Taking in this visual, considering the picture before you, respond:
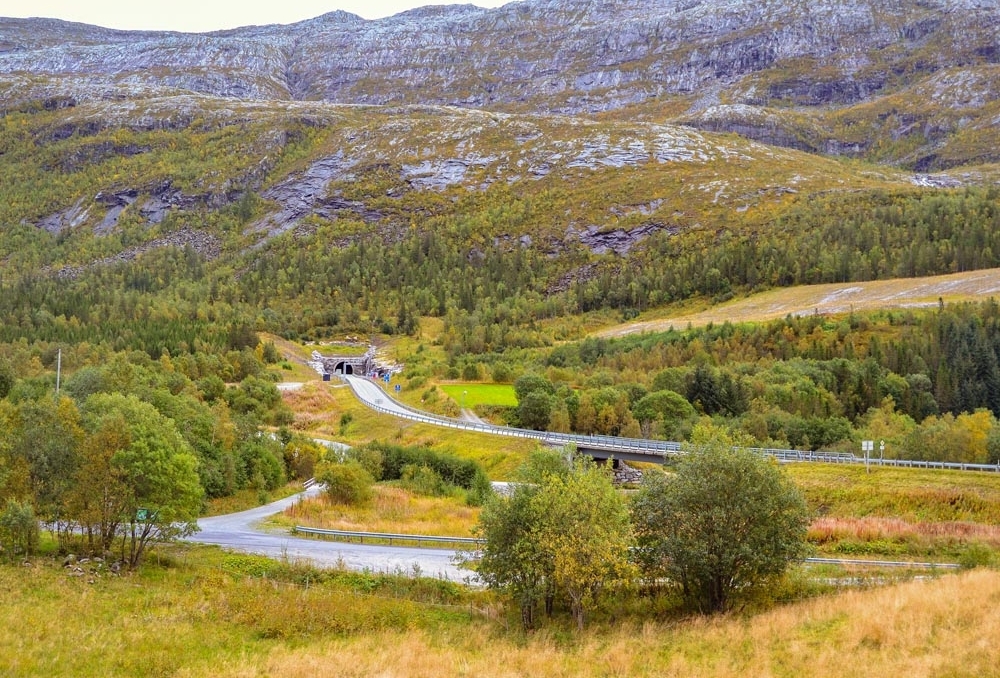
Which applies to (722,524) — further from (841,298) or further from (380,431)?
(841,298)

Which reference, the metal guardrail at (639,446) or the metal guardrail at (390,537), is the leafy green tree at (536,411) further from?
the metal guardrail at (390,537)

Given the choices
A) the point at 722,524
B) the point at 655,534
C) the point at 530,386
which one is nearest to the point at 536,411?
the point at 530,386

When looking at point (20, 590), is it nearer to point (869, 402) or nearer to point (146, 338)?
point (869, 402)

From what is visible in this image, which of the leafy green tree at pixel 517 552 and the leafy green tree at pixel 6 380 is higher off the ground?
the leafy green tree at pixel 517 552

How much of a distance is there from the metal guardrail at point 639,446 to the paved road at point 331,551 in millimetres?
8981

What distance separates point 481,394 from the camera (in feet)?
320

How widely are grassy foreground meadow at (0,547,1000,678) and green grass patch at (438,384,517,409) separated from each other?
62.3 metres

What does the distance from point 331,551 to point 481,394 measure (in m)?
63.1

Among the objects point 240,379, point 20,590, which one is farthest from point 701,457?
point 240,379

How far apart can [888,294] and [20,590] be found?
5541 inches

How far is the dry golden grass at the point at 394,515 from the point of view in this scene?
40969 millimetres

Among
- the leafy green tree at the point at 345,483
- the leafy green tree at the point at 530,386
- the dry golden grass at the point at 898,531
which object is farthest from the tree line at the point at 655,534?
the leafy green tree at the point at 530,386

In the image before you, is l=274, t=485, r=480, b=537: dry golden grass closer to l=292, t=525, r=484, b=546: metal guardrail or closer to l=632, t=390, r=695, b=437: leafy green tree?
l=292, t=525, r=484, b=546: metal guardrail

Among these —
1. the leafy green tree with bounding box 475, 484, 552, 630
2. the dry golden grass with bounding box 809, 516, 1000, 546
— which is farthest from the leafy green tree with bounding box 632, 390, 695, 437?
the leafy green tree with bounding box 475, 484, 552, 630
